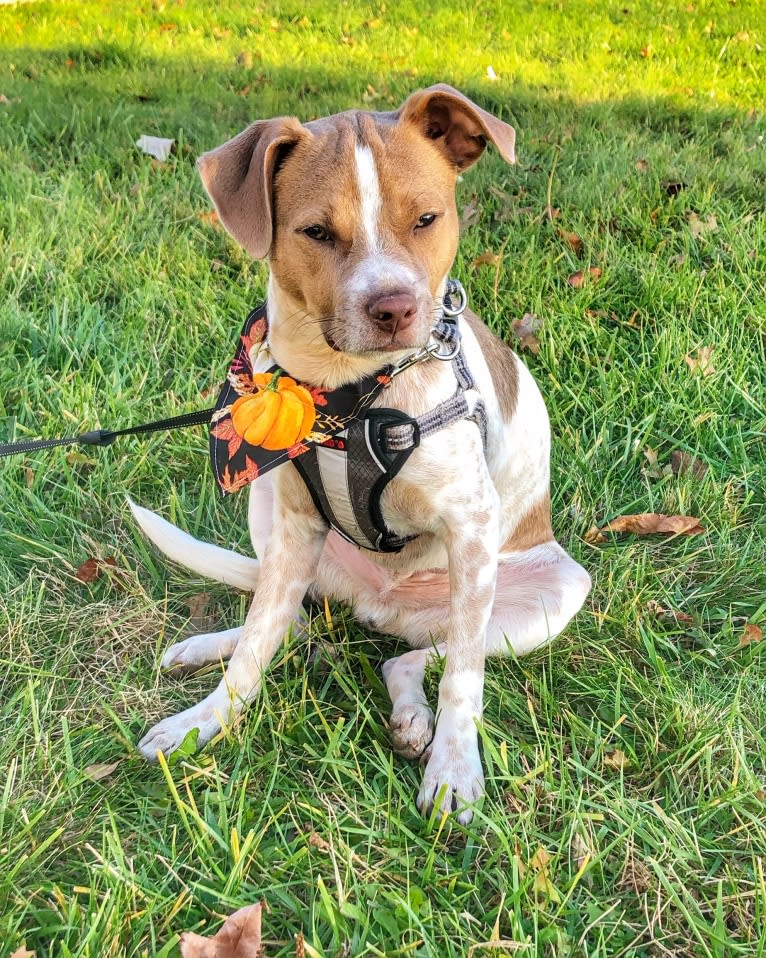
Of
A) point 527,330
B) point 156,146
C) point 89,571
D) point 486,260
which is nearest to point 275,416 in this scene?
point 89,571

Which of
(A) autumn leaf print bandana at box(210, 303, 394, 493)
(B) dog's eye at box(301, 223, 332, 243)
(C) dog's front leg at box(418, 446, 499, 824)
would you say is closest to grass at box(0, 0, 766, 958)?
(C) dog's front leg at box(418, 446, 499, 824)

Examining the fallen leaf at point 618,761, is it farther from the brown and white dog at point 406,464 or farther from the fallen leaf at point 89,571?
the fallen leaf at point 89,571

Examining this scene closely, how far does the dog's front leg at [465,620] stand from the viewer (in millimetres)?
2410

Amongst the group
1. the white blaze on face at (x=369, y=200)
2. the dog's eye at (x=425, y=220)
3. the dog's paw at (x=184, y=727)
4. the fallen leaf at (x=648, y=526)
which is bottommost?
the dog's paw at (x=184, y=727)

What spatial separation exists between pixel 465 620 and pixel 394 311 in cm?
91

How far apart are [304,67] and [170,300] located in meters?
3.87

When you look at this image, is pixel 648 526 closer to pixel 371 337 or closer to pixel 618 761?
pixel 618 761

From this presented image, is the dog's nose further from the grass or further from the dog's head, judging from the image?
the grass

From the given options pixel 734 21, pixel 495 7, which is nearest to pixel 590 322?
pixel 734 21

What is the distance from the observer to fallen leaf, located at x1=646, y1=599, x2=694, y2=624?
2961 mm

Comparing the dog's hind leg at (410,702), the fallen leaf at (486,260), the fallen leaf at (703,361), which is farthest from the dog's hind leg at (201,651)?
the fallen leaf at (486,260)

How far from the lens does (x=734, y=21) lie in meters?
8.39

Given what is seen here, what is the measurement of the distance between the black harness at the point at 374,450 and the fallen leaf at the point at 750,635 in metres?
1.11

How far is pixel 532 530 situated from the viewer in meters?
3.06
